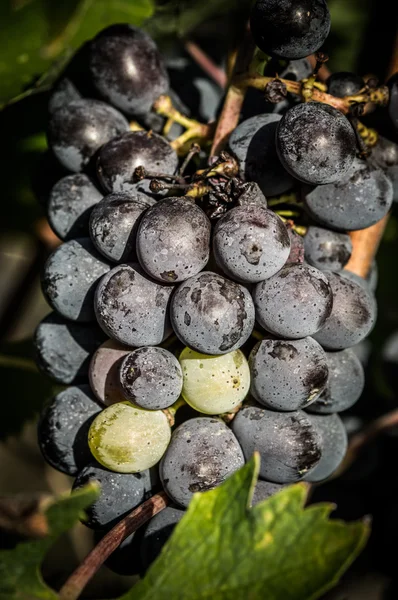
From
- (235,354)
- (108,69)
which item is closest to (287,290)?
(235,354)

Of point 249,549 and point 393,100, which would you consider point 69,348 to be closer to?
point 249,549

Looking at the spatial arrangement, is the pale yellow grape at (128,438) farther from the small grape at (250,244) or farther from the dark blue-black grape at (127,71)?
the dark blue-black grape at (127,71)

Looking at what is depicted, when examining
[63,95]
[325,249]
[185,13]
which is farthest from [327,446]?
[185,13]

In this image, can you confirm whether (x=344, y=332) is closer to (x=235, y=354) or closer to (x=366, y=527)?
(x=235, y=354)

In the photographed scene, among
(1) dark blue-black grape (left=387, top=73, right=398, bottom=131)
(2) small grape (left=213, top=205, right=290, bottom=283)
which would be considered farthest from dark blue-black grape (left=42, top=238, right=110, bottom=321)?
(1) dark blue-black grape (left=387, top=73, right=398, bottom=131)

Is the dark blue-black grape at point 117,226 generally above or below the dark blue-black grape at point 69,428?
above

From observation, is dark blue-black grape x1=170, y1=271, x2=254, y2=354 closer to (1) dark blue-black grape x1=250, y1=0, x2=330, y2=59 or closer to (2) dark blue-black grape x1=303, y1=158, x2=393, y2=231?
(2) dark blue-black grape x1=303, y1=158, x2=393, y2=231

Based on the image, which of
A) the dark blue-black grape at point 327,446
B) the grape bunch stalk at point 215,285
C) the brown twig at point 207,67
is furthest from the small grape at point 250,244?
the brown twig at point 207,67
